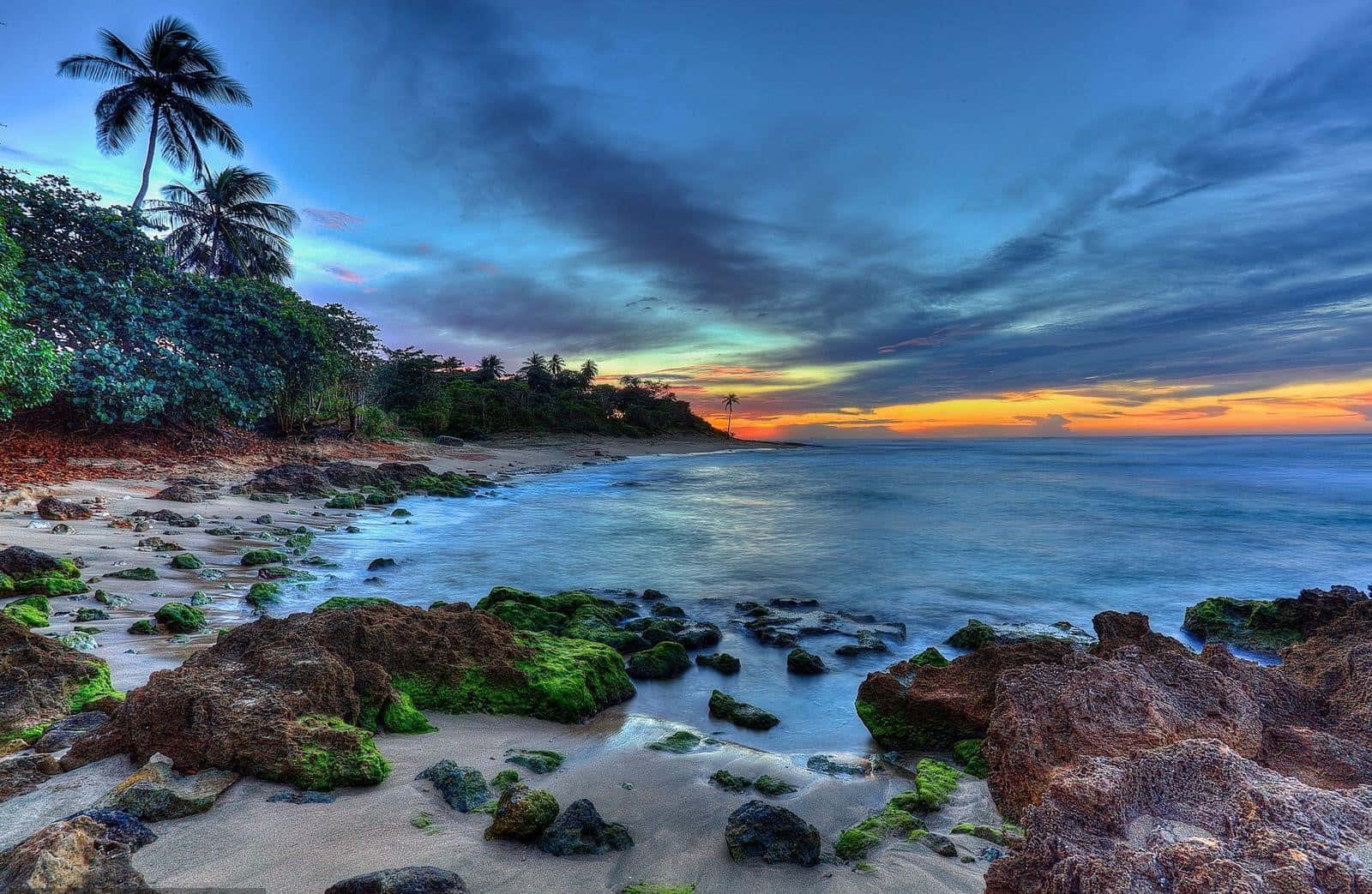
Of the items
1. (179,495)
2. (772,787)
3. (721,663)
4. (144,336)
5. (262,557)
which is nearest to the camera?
(772,787)

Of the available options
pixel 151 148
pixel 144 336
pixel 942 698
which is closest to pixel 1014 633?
pixel 942 698

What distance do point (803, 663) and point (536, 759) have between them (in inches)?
138

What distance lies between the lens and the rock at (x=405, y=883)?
6.79 feet

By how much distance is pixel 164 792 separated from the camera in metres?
2.61

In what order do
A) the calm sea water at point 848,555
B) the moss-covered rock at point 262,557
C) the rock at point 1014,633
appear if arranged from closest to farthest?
the calm sea water at point 848,555, the rock at point 1014,633, the moss-covered rock at point 262,557

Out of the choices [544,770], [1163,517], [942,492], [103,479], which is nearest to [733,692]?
[544,770]

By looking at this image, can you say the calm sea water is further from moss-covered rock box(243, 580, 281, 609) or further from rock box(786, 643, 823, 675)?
moss-covered rock box(243, 580, 281, 609)

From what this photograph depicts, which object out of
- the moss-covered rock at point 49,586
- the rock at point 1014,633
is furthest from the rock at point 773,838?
the moss-covered rock at point 49,586

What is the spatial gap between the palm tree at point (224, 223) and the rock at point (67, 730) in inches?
1346

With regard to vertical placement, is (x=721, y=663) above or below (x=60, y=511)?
below

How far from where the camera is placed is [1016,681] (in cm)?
368

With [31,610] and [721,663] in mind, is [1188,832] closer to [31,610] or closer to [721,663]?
[721,663]

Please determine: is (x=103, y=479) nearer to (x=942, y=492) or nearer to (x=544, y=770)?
(x=544, y=770)

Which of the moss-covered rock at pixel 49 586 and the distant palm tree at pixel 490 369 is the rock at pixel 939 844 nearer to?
the moss-covered rock at pixel 49 586
